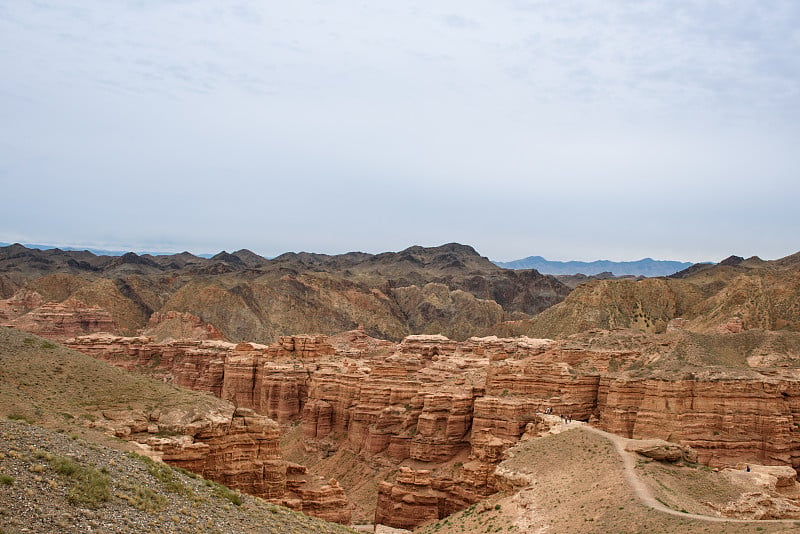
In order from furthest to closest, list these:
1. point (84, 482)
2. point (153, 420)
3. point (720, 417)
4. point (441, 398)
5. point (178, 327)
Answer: point (178, 327) < point (441, 398) < point (720, 417) < point (153, 420) < point (84, 482)

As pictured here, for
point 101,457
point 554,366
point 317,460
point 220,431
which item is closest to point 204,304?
point 317,460

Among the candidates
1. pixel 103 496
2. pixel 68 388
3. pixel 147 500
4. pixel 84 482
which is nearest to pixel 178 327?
pixel 68 388

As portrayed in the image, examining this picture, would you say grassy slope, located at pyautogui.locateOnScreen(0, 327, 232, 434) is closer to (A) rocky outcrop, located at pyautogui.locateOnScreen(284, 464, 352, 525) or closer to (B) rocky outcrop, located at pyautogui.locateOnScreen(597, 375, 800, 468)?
(A) rocky outcrop, located at pyautogui.locateOnScreen(284, 464, 352, 525)

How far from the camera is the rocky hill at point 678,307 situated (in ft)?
296

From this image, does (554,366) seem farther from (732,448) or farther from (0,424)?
(0,424)

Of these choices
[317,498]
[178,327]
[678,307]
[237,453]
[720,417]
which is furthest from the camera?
[678,307]

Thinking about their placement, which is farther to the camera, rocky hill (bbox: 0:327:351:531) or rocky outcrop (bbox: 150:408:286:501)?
rocky outcrop (bbox: 150:408:286:501)

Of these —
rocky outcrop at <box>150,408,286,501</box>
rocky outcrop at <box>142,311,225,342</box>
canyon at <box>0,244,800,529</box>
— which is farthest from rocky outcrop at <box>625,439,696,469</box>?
rocky outcrop at <box>142,311,225,342</box>

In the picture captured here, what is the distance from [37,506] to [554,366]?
44214mm

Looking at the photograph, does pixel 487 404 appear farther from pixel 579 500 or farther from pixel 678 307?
pixel 678 307

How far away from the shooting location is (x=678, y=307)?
129 meters

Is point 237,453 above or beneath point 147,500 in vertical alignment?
beneath

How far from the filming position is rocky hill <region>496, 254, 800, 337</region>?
90.2 m

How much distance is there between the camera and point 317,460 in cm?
6631
